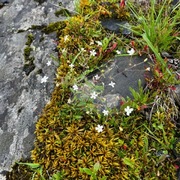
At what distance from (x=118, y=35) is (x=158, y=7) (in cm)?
76

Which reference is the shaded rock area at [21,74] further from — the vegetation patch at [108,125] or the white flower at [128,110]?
the white flower at [128,110]

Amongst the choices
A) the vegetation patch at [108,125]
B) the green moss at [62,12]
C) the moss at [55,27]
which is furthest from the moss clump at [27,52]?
the green moss at [62,12]

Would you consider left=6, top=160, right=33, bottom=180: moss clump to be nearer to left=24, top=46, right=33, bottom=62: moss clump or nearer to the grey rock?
left=24, top=46, right=33, bottom=62: moss clump

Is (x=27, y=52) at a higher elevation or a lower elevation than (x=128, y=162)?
higher

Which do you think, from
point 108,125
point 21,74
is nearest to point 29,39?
point 21,74

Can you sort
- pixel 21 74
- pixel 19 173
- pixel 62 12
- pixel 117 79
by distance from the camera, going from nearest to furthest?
pixel 19 173
pixel 117 79
pixel 21 74
pixel 62 12

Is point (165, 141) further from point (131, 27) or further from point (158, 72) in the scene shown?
point (131, 27)

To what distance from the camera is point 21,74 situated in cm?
376

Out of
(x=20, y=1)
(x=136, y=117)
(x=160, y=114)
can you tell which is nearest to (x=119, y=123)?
(x=136, y=117)

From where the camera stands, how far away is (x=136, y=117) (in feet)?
10.7

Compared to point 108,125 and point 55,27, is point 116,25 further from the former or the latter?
point 108,125

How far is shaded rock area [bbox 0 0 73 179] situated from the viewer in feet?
10.8

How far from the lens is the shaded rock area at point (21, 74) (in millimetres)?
3277

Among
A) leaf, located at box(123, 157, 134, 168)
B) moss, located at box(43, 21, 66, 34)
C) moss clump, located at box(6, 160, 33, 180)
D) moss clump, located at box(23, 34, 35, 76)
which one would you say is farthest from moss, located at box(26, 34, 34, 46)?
leaf, located at box(123, 157, 134, 168)
